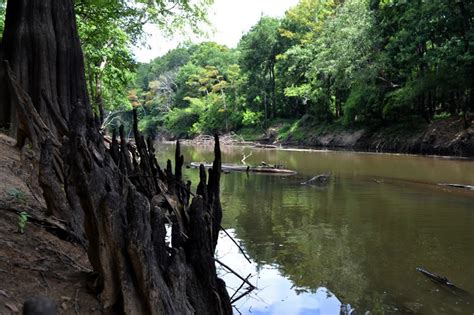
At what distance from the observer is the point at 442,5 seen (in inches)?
953

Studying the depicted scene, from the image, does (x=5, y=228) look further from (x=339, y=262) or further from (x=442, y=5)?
(x=442, y=5)

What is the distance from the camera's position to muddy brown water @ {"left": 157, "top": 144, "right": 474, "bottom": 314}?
19.1 feet

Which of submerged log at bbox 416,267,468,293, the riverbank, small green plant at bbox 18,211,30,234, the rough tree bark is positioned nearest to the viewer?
the rough tree bark

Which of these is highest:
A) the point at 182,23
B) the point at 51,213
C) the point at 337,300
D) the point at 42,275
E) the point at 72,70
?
the point at 182,23

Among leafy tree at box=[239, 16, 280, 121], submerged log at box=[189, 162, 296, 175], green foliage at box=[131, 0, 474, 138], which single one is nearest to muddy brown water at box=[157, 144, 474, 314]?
submerged log at box=[189, 162, 296, 175]

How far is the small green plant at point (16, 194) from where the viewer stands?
15.3 feet

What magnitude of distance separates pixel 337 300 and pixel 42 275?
3867 mm

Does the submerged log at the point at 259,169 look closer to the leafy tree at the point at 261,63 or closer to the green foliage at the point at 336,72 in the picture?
the green foliage at the point at 336,72

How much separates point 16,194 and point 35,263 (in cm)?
149

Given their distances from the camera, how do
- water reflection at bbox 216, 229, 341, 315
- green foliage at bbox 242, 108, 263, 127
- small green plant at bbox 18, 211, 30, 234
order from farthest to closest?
green foliage at bbox 242, 108, 263, 127
water reflection at bbox 216, 229, 341, 315
small green plant at bbox 18, 211, 30, 234

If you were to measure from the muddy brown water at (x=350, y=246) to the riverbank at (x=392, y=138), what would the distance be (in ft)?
37.8

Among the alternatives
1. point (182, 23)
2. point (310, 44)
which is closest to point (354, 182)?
point (182, 23)

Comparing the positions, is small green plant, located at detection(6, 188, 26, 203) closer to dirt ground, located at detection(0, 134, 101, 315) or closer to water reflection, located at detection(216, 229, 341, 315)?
dirt ground, located at detection(0, 134, 101, 315)

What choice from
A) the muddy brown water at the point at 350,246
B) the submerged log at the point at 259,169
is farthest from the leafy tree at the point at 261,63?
the muddy brown water at the point at 350,246
